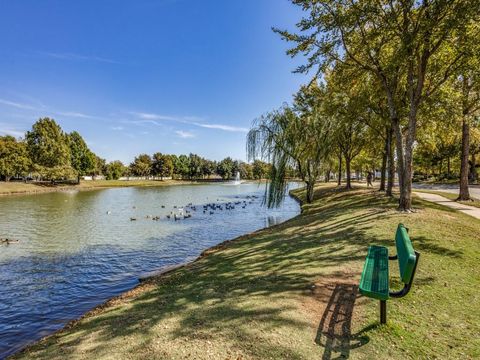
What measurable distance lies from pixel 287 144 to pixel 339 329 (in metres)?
16.5

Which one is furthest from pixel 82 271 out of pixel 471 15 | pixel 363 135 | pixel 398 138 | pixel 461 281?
pixel 363 135

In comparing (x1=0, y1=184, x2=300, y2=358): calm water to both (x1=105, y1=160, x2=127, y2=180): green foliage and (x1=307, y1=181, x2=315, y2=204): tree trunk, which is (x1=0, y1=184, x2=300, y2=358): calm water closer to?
(x1=307, y1=181, x2=315, y2=204): tree trunk

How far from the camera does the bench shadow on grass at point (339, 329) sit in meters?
4.22

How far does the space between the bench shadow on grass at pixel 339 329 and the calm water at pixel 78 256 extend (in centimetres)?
678

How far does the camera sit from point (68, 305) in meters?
9.05

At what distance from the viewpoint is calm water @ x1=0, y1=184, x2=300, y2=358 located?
8.50m

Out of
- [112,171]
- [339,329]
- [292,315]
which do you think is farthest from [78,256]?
[112,171]

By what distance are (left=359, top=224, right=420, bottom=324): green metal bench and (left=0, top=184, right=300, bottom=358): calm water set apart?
760 centimetres

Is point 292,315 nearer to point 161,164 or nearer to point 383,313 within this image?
point 383,313

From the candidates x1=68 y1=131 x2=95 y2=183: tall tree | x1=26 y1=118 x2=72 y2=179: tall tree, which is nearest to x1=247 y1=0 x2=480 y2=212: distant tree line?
x1=26 y1=118 x2=72 y2=179: tall tree

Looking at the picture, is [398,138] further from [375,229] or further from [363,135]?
[363,135]

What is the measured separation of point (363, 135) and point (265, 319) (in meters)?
27.0

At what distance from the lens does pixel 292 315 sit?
16.9 ft

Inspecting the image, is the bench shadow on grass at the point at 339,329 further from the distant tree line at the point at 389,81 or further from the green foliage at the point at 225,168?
the green foliage at the point at 225,168
